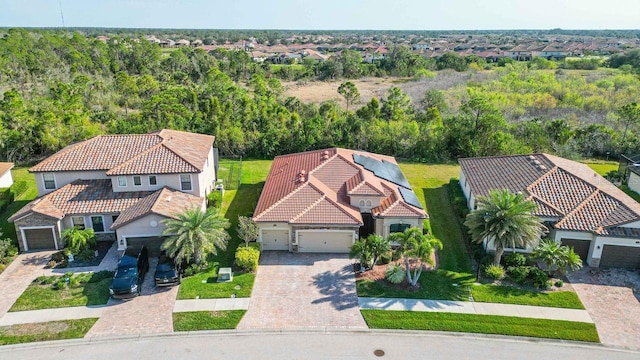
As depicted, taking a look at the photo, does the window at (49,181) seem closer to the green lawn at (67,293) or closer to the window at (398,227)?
the green lawn at (67,293)

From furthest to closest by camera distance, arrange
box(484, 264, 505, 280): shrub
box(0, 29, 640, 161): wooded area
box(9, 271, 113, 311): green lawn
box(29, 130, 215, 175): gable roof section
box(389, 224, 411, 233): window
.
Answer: box(0, 29, 640, 161): wooded area
box(29, 130, 215, 175): gable roof section
box(389, 224, 411, 233): window
box(484, 264, 505, 280): shrub
box(9, 271, 113, 311): green lawn

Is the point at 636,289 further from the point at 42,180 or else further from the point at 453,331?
the point at 42,180

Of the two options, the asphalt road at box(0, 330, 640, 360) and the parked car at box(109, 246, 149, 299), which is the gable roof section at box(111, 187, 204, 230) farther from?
the asphalt road at box(0, 330, 640, 360)

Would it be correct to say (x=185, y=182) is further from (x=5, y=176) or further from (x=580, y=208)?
(x=580, y=208)

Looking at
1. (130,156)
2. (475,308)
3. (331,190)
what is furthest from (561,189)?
(130,156)

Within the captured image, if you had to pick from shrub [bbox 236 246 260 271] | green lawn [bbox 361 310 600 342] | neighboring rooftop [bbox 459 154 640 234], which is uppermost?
neighboring rooftop [bbox 459 154 640 234]

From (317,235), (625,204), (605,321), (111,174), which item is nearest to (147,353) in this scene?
(317,235)

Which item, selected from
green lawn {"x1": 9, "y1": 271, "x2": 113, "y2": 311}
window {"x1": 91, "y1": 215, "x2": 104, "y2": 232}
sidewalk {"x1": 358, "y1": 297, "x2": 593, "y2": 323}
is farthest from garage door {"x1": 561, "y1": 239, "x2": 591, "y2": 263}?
window {"x1": 91, "y1": 215, "x2": 104, "y2": 232}
